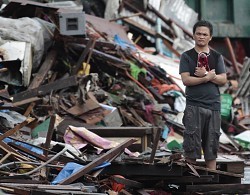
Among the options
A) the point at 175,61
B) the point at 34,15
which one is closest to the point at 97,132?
the point at 34,15

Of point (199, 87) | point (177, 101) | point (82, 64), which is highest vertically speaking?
point (199, 87)

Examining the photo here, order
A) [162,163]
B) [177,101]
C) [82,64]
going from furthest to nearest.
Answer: [177,101], [82,64], [162,163]

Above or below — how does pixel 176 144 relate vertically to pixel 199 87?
below

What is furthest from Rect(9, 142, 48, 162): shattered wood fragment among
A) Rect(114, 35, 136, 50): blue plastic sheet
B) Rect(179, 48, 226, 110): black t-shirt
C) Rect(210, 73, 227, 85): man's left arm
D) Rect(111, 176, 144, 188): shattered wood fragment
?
Rect(114, 35, 136, 50): blue plastic sheet

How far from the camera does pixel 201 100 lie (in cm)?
716

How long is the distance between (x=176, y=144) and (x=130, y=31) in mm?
8419

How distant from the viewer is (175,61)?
714 inches

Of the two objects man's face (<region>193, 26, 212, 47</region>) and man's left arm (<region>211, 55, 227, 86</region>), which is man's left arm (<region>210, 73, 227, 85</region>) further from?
man's face (<region>193, 26, 212, 47</region>)

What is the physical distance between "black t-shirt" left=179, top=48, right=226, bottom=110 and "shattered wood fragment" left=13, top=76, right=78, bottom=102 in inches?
185

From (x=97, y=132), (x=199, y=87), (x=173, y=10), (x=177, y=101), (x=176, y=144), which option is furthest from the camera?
(x=173, y=10)

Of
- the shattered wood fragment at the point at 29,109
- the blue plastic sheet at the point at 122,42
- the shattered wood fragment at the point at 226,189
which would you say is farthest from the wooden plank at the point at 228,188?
the blue plastic sheet at the point at 122,42

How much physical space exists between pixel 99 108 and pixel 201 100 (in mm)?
4405

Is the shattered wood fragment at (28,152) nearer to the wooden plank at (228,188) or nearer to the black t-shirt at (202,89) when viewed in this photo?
the wooden plank at (228,188)

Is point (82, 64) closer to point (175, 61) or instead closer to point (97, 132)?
point (97, 132)
